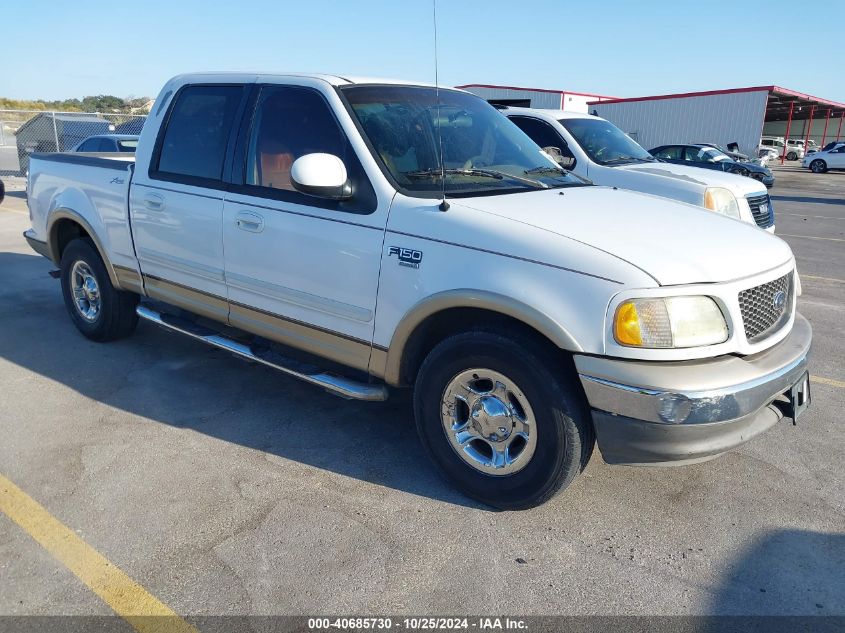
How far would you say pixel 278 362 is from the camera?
4.02 metres

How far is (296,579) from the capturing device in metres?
2.78

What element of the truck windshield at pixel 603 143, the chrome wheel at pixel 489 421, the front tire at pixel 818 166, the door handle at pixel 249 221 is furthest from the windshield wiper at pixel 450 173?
the front tire at pixel 818 166

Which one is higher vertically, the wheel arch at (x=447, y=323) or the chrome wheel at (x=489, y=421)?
the wheel arch at (x=447, y=323)

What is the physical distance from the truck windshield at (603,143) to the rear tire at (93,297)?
5.45 metres

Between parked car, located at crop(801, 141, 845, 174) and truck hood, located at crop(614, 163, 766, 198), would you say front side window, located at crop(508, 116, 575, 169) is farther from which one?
parked car, located at crop(801, 141, 845, 174)

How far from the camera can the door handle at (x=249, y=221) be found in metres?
3.86

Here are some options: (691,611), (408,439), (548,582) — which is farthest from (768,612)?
(408,439)

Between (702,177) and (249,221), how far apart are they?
5.88 m

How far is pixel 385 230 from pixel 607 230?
3.44 feet

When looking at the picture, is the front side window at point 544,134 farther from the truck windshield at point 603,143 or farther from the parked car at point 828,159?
the parked car at point 828,159

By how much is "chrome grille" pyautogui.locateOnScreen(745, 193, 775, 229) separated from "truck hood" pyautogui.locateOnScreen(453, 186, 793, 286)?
4.96 metres

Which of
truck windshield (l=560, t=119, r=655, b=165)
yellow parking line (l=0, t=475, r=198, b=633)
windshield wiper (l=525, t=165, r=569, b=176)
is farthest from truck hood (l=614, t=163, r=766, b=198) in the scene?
yellow parking line (l=0, t=475, r=198, b=633)

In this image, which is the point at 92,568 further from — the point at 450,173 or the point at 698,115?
the point at 698,115

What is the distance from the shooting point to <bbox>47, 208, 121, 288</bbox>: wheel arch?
5180mm
